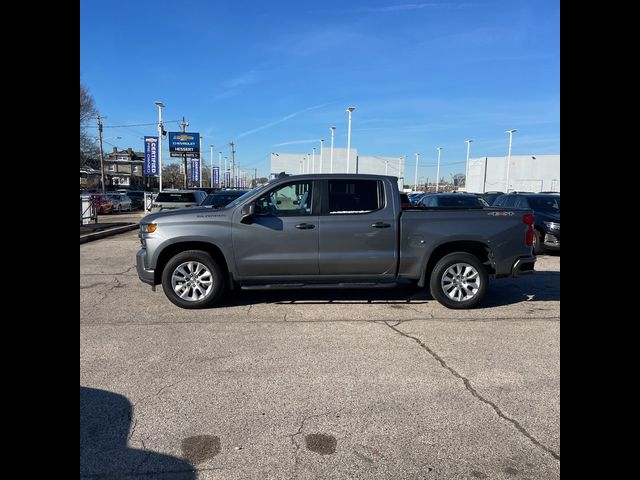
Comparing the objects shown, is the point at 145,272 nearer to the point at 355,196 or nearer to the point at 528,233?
the point at 355,196

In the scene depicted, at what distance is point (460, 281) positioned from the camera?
21.7ft

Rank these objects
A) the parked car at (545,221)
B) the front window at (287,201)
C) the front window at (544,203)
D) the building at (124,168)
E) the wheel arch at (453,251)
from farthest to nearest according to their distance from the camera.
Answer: the building at (124,168)
the front window at (544,203)
the parked car at (545,221)
the wheel arch at (453,251)
the front window at (287,201)

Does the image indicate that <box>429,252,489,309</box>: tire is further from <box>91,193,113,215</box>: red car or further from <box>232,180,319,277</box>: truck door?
<box>91,193,113,215</box>: red car

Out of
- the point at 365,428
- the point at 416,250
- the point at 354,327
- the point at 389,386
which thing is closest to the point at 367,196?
the point at 416,250

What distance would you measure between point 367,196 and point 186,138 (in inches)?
1477

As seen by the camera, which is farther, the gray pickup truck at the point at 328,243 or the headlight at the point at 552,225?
the headlight at the point at 552,225

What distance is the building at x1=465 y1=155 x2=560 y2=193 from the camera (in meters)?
59.6

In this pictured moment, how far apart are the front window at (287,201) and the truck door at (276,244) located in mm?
38

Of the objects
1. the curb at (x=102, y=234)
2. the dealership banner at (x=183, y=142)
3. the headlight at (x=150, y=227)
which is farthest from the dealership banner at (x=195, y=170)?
the headlight at (x=150, y=227)

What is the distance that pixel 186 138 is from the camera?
134 ft

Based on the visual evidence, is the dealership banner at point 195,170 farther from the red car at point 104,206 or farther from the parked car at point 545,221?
the parked car at point 545,221

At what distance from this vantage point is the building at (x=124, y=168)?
86838 millimetres

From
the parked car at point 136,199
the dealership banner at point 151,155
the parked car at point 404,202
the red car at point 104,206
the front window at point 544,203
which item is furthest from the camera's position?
the parked car at point 136,199

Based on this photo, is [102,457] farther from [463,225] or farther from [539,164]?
[539,164]
